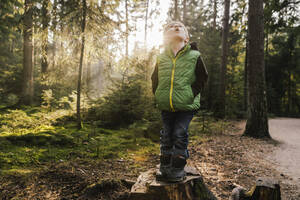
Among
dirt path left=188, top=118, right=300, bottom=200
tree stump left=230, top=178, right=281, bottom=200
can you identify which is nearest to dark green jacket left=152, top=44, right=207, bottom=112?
tree stump left=230, top=178, right=281, bottom=200

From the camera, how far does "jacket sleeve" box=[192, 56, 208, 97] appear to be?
2.95 meters

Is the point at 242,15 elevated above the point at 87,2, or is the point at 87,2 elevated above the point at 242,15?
the point at 242,15

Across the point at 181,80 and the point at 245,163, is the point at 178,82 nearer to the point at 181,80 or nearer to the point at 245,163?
the point at 181,80

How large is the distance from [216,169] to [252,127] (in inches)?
184

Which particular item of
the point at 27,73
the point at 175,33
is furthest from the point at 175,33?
the point at 27,73

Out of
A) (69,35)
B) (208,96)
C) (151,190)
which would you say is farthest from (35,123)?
(208,96)

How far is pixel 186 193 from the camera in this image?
2.72 metres

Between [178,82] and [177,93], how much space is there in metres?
0.17

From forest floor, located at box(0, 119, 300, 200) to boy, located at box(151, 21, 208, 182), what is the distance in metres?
1.05

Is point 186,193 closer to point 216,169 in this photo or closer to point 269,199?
point 269,199

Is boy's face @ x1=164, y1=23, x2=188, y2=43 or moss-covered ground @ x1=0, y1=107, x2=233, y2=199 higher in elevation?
boy's face @ x1=164, y1=23, x2=188, y2=43

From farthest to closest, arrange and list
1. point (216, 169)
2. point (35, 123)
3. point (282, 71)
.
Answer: point (282, 71)
point (35, 123)
point (216, 169)

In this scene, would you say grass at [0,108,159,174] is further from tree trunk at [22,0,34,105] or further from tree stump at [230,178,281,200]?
tree trunk at [22,0,34,105]

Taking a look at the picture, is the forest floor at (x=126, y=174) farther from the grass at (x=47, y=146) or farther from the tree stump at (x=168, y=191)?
the tree stump at (x=168, y=191)
